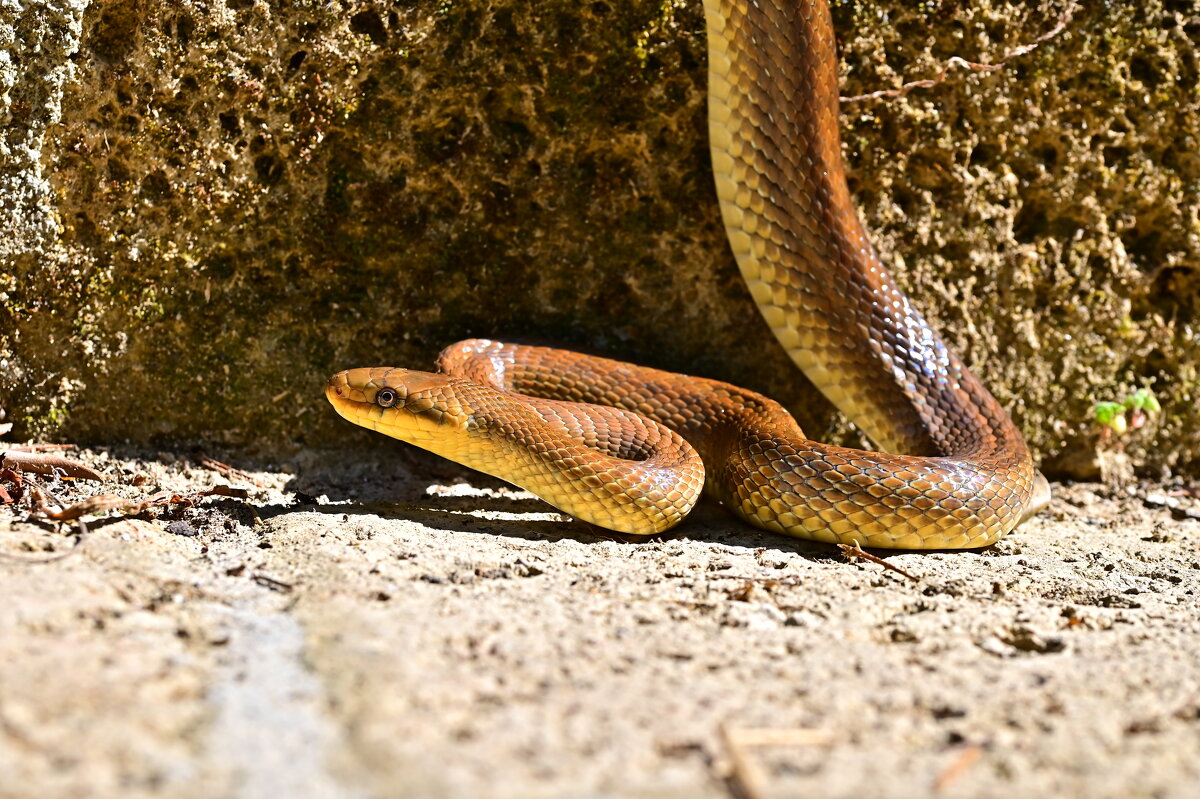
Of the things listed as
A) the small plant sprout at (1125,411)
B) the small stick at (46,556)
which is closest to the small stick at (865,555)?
the small plant sprout at (1125,411)

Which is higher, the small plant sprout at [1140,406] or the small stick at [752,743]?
the small plant sprout at [1140,406]

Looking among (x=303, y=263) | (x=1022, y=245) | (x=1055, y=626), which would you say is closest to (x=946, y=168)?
(x=1022, y=245)

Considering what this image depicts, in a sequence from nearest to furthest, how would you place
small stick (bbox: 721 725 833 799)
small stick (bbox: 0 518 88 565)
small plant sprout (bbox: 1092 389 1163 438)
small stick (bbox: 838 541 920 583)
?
small stick (bbox: 721 725 833 799), small stick (bbox: 0 518 88 565), small stick (bbox: 838 541 920 583), small plant sprout (bbox: 1092 389 1163 438)

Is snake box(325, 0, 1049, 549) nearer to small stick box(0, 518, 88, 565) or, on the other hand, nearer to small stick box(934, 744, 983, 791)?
small stick box(0, 518, 88, 565)

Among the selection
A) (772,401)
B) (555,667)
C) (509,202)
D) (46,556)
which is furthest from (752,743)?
(509,202)

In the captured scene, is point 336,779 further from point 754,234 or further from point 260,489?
point 754,234

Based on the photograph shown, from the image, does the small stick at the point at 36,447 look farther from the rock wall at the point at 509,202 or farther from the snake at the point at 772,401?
the snake at the point at 772,401

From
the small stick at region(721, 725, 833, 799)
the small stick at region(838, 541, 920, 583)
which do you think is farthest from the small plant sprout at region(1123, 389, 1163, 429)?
the small stick at region(721, 725, 833, 799)
